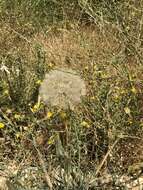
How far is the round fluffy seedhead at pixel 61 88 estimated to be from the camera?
132 inches

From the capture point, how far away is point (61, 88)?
11.4 ft

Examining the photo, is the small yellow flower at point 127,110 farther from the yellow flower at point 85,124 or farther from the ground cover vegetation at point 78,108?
the yellow flower at point 85,124

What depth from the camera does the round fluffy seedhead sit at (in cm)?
335

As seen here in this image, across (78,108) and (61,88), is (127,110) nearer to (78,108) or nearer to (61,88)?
(78,108)

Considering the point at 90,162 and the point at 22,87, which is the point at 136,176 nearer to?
the point at 90,162

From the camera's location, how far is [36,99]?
3.54 metres

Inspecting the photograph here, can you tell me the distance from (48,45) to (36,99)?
100 cm

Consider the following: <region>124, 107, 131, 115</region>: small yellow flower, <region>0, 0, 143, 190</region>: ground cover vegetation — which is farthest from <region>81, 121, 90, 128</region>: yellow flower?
<region>124, 107, 131, 115</region>: small yellow flower

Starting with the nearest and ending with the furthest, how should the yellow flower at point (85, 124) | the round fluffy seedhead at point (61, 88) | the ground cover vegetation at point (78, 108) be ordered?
the ground cover vegetation at point (78, 108), the yellow flower at point (85, 124), the round fluffy seedhead at point (61, 88)

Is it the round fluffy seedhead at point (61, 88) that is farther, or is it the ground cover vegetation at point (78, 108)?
Result: the round fluffy seedhead at point (61, 88)

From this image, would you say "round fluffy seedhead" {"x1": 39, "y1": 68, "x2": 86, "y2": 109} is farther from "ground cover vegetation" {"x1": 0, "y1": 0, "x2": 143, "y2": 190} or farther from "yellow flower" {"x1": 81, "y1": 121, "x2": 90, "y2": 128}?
"yellow flower" {"x1": 81, "y1": 121, "x2": 90, "y2": 128}

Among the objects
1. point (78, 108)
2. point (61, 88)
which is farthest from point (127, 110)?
point (61, 88)

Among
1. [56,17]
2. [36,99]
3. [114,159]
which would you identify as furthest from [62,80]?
[56,17]

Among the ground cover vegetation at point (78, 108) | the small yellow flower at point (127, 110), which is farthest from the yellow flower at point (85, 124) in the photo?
the small yellow flower at point (127, 110)
